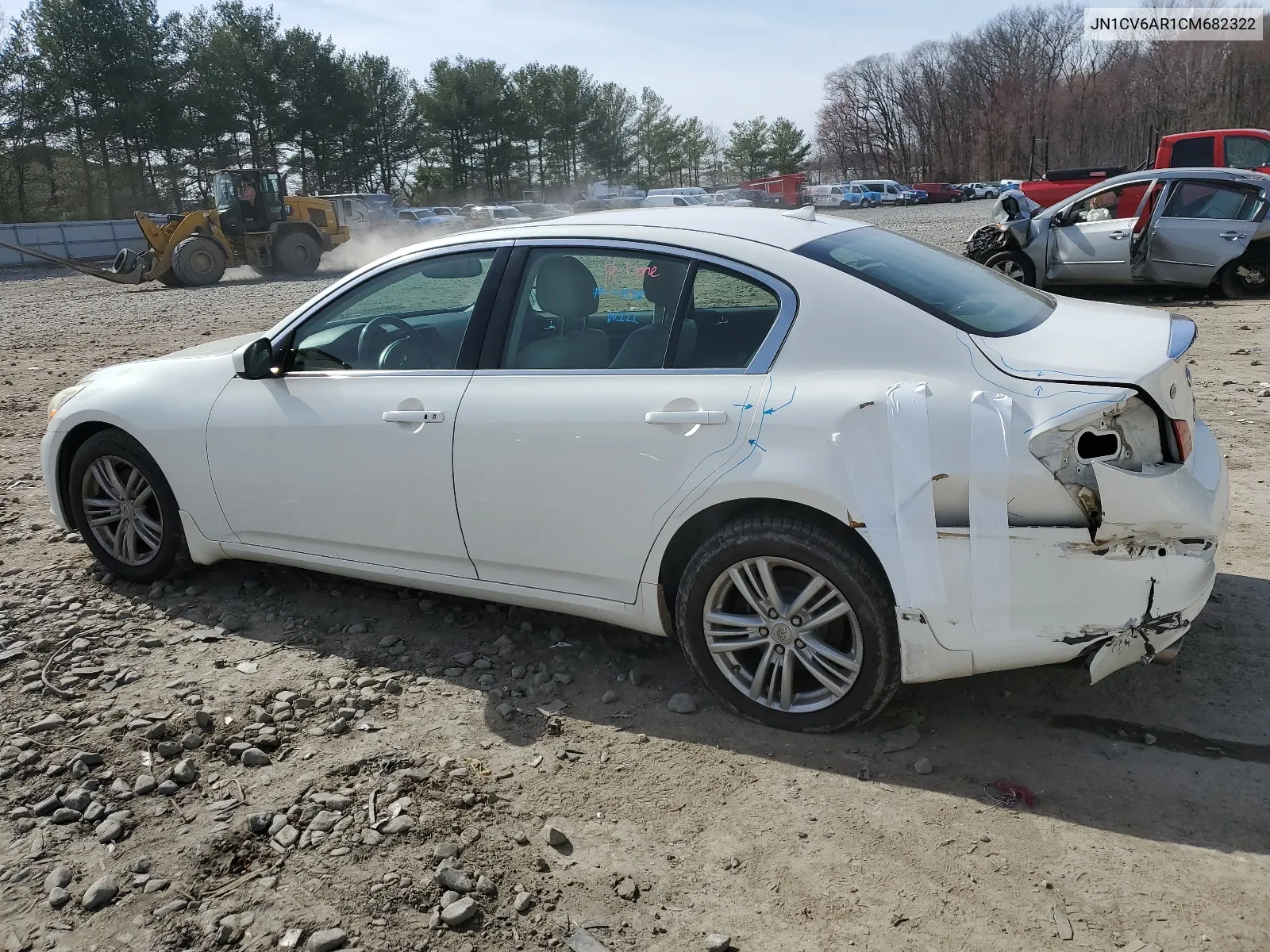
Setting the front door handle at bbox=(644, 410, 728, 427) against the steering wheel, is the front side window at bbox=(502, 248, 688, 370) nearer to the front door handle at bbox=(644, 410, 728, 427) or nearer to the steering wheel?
the front door handle at bbox=(644, 410, 728, 427)

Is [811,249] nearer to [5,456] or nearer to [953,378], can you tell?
[953,378]

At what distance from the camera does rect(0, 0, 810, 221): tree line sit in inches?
1813

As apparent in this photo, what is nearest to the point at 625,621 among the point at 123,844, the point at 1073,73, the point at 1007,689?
the point at 1007,689

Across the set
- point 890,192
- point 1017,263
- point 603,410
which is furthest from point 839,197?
point 603,410

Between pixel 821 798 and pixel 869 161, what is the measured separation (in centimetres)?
10346

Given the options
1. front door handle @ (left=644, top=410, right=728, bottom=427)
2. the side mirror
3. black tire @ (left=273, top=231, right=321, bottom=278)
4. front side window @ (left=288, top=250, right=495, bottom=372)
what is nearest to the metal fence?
black tire @ (left=273, top=231, right=321, bottom=278)

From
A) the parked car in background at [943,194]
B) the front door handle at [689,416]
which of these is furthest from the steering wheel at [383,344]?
the parked car in background at [943,194]

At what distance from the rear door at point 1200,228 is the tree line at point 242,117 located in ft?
96.0

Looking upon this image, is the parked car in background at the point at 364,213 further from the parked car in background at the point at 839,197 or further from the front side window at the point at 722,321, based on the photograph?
the front side window at the point at 722,321

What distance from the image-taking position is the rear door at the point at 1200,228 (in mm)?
11812

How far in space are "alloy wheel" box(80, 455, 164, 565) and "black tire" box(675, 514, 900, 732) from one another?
2.70 metres

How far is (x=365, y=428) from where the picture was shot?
389 centimetres

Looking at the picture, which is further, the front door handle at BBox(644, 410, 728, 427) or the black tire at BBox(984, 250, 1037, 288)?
the black tire at BBox(984, 250, 1037, 288)

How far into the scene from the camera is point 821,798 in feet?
9.93
